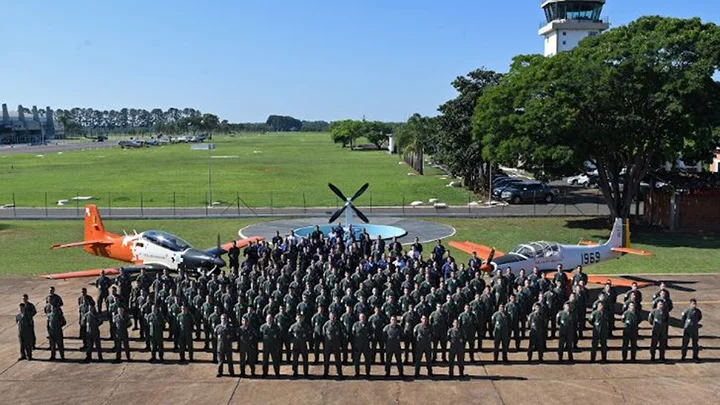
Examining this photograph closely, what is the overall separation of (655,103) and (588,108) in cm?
301

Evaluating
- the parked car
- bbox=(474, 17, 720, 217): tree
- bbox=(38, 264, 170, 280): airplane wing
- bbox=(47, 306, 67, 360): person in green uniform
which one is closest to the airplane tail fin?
bbox=(38, 264, 170, 280): airplane wing

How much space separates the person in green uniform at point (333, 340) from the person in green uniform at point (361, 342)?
340mm

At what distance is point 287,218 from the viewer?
38.7 m

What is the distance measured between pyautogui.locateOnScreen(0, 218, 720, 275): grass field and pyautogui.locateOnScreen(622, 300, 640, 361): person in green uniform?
10.1m

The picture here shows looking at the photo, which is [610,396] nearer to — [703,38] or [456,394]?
[456,394]

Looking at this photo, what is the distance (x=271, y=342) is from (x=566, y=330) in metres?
6.61

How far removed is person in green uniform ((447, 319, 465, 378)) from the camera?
13.5 meters

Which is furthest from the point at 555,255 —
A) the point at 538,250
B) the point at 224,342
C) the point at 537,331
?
the point at 224,342

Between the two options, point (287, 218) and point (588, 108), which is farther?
point (287, 218)

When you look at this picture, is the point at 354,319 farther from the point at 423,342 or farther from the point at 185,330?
the point at 185,330

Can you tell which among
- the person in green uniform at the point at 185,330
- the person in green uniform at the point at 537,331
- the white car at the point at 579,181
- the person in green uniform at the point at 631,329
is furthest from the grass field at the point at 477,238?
the white car at the point at 579,181

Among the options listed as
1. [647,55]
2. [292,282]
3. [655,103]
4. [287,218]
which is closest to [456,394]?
[292,282]

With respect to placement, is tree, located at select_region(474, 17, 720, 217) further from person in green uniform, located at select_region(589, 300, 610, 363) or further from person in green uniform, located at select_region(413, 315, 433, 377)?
person in green uniform, located at select_region(413, 315, 433, 377)

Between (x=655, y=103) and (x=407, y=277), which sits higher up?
(x=655, y=103)
